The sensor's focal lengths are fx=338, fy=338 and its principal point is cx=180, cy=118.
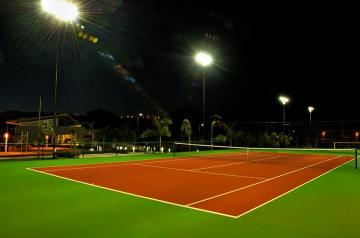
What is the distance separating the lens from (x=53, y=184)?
10273 millimetres

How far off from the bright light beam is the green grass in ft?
38.8

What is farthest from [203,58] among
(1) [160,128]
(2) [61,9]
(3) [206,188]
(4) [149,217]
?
(4) [149,217]

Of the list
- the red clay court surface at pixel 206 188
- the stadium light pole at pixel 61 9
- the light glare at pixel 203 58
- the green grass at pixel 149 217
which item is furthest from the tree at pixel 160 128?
the green grass at pixel 149 217

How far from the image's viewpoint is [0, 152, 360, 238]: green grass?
18.0 feet

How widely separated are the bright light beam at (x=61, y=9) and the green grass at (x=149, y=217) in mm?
11818

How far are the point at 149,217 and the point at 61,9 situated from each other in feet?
50.3

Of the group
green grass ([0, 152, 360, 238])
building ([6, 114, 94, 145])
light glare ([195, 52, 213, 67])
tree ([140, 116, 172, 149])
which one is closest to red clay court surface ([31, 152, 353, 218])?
green grass ([0, 152, 360, 238])

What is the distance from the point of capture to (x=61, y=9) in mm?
18281

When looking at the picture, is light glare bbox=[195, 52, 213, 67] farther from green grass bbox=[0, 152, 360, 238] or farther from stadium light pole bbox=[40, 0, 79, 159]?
green grass bbox=[0, 152, 360, 238]

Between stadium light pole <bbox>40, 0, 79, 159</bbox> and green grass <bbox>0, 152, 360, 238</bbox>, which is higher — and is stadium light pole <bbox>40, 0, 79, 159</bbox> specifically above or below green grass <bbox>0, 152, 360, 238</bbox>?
above

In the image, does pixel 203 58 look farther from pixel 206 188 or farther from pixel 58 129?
pixel 58 129

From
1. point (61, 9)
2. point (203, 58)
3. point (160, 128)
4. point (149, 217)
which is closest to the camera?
point (149, 217)

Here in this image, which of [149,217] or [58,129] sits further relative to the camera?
[58,129]

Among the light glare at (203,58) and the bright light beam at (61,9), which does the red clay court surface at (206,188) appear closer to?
the bright light beam at (61,9)
